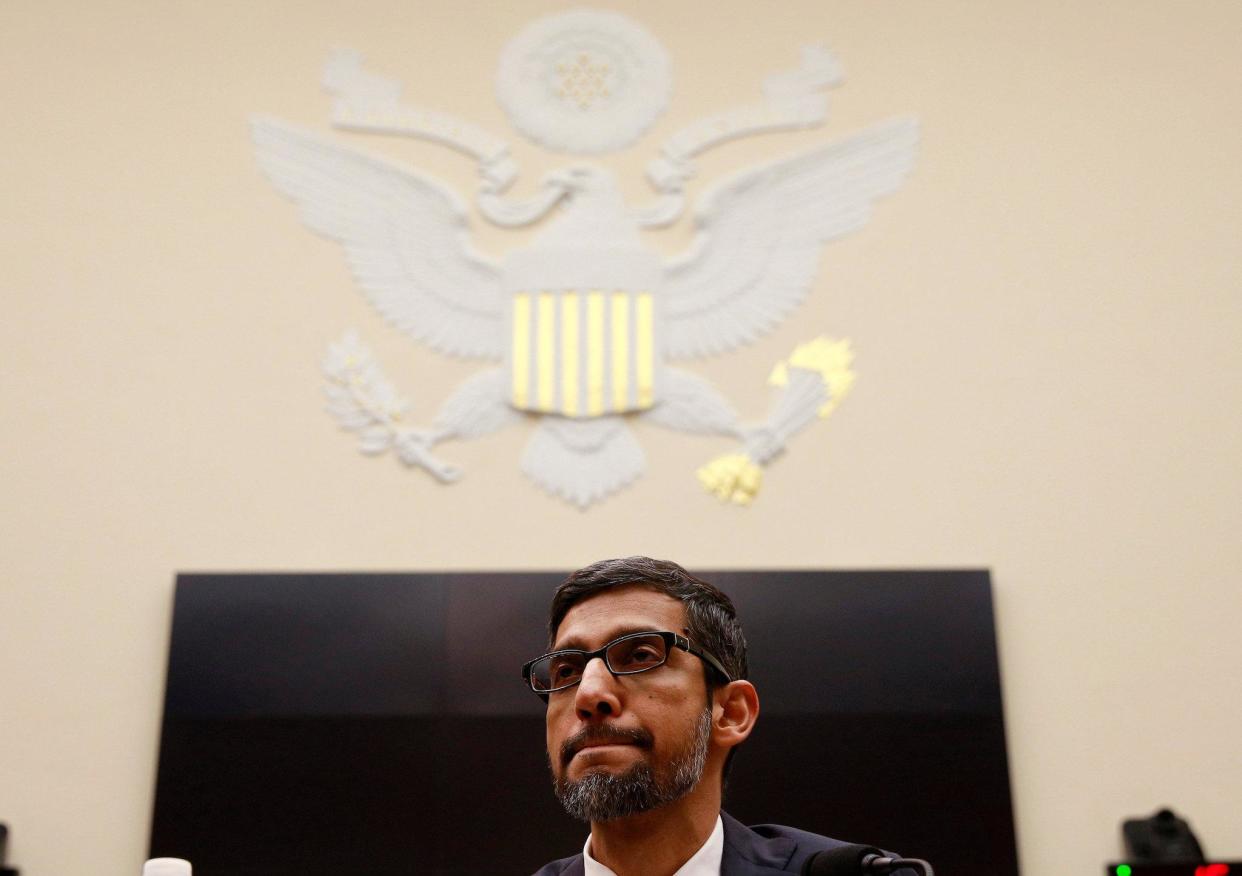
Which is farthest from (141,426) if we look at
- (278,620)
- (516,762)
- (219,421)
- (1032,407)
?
(1032,407)

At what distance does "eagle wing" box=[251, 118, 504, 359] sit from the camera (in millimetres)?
4844

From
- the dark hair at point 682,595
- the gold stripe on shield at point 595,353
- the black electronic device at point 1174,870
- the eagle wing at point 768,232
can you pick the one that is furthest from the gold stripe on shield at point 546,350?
the dark hair at point 682,595

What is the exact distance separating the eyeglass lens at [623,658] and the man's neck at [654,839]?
0.19m

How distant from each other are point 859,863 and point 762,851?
0.38 metres

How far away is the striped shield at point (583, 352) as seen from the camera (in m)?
4.73

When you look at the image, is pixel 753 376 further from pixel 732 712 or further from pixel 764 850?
pixel 764 850

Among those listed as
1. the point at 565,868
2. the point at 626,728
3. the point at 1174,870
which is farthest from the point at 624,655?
the point at 1174,870

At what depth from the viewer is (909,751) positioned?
428cm

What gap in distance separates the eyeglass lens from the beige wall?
2.76m

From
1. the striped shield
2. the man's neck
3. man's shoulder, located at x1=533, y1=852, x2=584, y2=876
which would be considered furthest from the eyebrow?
the striped shield

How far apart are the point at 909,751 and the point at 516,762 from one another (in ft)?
A: 4.17

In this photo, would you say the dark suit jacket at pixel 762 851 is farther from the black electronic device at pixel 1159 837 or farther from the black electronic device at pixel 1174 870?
the black electronic device at pixel 1159 837

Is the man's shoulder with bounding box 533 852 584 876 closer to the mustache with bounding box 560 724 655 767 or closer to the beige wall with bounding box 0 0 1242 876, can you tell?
the mustache with bounding box 560 724 655 767

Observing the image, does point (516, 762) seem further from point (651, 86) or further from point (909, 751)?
point (651, 86)
